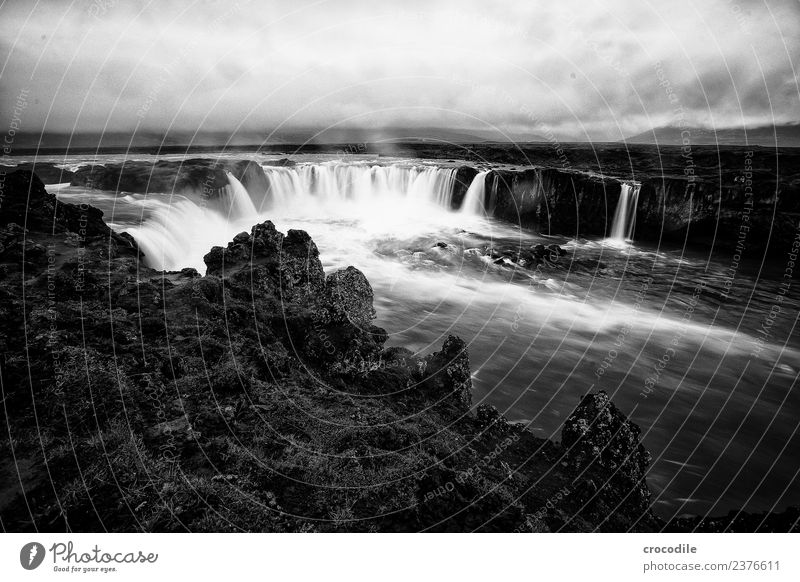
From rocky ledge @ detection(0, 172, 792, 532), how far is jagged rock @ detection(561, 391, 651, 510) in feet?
0.08

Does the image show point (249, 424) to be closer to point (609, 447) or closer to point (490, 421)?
point (490, 421)

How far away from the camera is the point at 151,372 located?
559 cm

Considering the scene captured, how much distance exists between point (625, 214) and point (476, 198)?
41.4 feet

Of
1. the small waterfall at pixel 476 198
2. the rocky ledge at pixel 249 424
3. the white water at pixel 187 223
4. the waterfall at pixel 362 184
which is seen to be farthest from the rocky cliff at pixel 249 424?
the small waterfall at pixel 476 198

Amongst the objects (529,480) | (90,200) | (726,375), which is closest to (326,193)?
(90,200)

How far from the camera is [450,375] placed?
23.8ft

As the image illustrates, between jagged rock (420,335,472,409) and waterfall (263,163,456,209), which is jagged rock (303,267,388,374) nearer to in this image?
jagged rock (420,335,472,409)

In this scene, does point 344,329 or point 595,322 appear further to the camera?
point 595,322

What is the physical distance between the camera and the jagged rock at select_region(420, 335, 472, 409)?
7.10 m

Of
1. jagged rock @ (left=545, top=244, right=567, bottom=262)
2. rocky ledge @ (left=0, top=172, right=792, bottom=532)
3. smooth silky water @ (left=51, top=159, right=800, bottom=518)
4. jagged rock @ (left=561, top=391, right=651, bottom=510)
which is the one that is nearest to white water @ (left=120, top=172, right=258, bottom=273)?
smooth silky water @ (left=51, top=159, right=800, bottom=518)

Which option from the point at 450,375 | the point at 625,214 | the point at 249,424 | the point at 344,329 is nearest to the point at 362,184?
the point at 625,214

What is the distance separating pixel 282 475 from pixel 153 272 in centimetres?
695

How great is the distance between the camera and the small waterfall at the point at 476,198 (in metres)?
36.5
